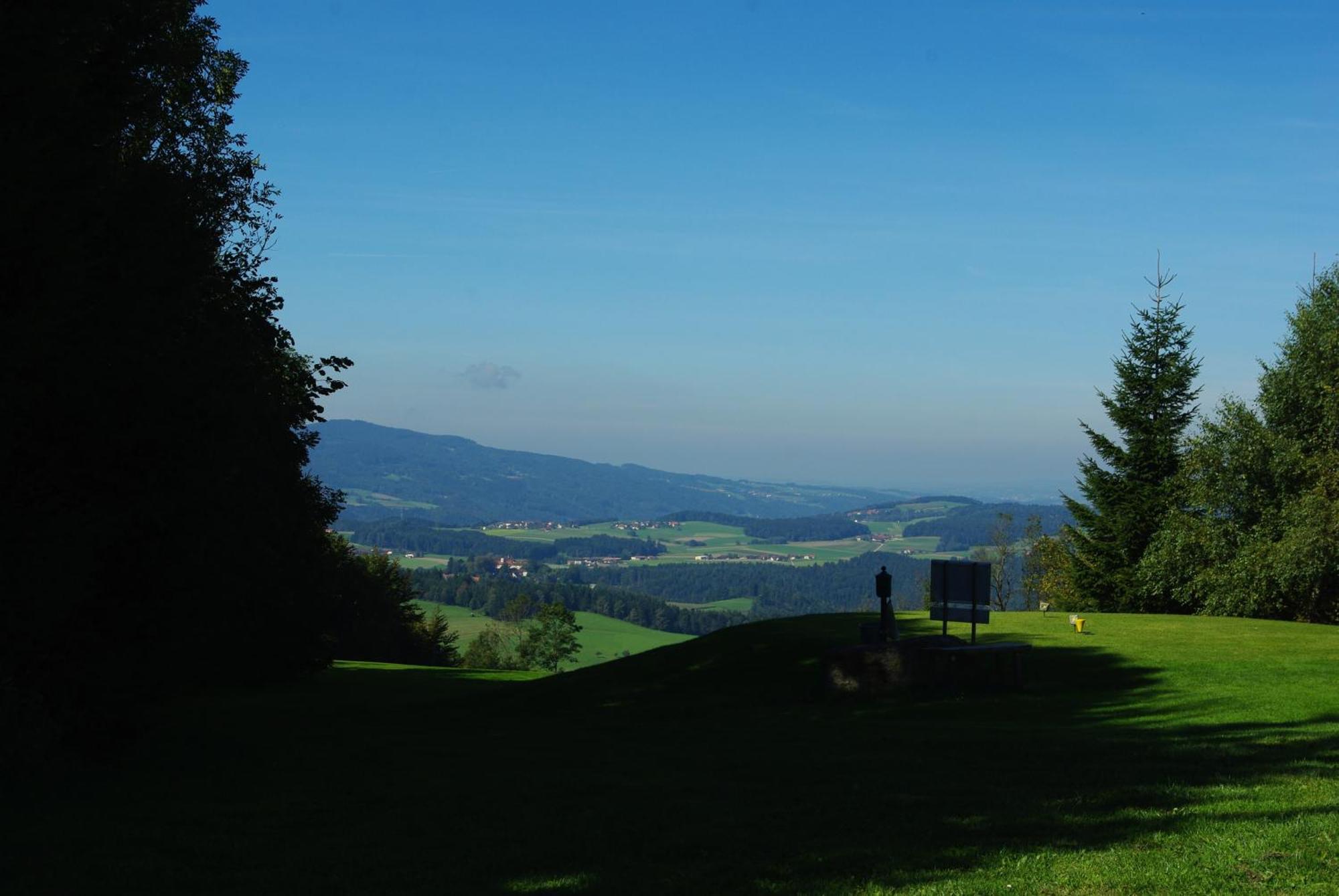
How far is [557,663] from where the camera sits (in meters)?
99.5

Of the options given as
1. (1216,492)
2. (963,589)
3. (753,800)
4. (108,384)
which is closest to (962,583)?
(963,589)

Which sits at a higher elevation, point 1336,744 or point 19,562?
point 19,562

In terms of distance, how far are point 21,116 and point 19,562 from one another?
542 cm

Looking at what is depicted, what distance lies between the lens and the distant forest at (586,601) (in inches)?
6393

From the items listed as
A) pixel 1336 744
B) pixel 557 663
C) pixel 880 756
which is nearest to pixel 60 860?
pixel 880 756

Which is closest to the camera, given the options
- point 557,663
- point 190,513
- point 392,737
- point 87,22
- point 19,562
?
point 19,562

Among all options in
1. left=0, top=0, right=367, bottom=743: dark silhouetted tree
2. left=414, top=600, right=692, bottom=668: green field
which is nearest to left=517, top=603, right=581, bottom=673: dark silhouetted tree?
left=414, top=600, right=692, bottom=668: green field

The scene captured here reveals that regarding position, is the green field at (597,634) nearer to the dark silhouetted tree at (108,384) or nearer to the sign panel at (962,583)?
the sign panel at (962,583)

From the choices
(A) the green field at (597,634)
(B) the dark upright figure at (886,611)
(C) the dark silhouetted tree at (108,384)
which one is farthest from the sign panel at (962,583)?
(A) the green field at (597,634)

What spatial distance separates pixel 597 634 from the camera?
468ft

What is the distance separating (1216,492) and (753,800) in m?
47.5

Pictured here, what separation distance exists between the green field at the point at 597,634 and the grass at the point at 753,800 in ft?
314

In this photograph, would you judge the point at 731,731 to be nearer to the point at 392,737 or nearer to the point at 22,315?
the point at 392,737

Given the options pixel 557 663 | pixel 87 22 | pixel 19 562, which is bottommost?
pixel 557 663
